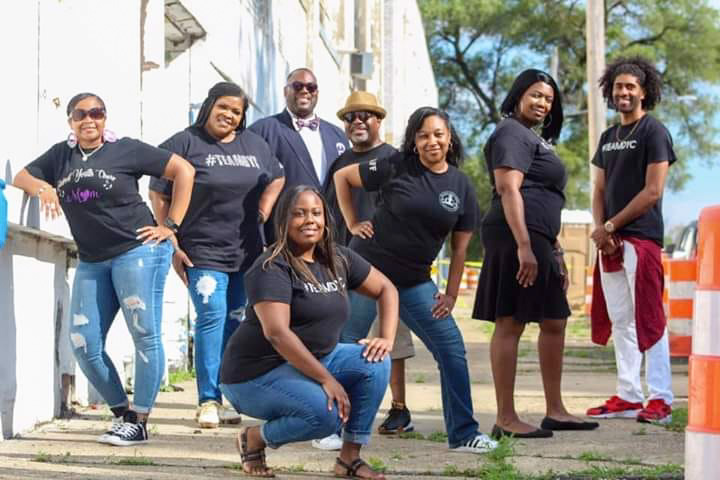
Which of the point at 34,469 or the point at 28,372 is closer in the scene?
the point at 34,469

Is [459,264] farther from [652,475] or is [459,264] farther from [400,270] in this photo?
[652,475]

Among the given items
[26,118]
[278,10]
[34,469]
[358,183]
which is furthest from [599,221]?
[278,10]

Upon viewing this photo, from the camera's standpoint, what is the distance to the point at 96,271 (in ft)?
24.6

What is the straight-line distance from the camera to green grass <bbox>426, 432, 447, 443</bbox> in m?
7.70

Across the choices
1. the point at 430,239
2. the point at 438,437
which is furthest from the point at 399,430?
the point at 430,239

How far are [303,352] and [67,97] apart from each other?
3.09 metres

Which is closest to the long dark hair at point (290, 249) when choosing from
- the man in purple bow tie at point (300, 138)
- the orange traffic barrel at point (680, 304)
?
the man in purple bow tie at point (300, 138)

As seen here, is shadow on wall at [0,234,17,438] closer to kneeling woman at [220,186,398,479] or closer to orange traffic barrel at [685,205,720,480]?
kneeling woman at [220,186,398,479]

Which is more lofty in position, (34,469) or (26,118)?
(26,118)

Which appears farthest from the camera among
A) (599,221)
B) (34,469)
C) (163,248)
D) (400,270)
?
(599,221)

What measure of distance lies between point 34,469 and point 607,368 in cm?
783

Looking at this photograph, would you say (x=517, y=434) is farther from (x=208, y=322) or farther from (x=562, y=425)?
(x=208, y=322)

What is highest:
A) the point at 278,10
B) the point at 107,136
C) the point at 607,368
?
the point at 278,10

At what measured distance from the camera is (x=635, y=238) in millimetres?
8508
